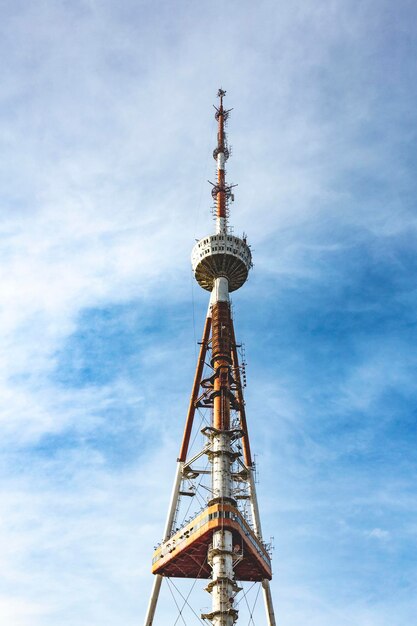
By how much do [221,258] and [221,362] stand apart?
17.5 meters

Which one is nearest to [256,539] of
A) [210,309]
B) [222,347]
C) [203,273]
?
[222,347]

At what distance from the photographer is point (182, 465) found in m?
75.4

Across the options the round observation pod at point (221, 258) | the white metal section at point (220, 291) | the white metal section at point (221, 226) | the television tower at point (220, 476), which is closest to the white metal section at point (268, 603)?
the television tower at point (220, 476)

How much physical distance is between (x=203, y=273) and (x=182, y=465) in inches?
1155

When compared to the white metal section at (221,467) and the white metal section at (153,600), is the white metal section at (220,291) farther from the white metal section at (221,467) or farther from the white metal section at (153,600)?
the white metal section at (153,600)

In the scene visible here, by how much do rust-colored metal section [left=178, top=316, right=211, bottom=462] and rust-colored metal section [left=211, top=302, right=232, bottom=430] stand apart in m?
2.84

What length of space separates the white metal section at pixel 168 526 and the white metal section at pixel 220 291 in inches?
933

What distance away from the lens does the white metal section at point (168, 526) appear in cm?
6400

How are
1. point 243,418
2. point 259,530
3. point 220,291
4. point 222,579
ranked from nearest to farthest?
point 222,579
point 259,530
point 243,418
point 220,291

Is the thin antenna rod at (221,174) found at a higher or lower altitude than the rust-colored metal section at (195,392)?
higher

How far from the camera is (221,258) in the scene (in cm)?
9000

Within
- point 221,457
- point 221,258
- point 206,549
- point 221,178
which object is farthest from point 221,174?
point 206,549

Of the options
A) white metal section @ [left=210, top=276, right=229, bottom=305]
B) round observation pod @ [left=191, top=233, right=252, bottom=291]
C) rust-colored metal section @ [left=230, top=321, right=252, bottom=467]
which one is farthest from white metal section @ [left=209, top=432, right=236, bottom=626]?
round observation pod @ [left=191, top=233, right=252, bottom=291]

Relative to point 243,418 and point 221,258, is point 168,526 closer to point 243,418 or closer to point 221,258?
point 243,418
